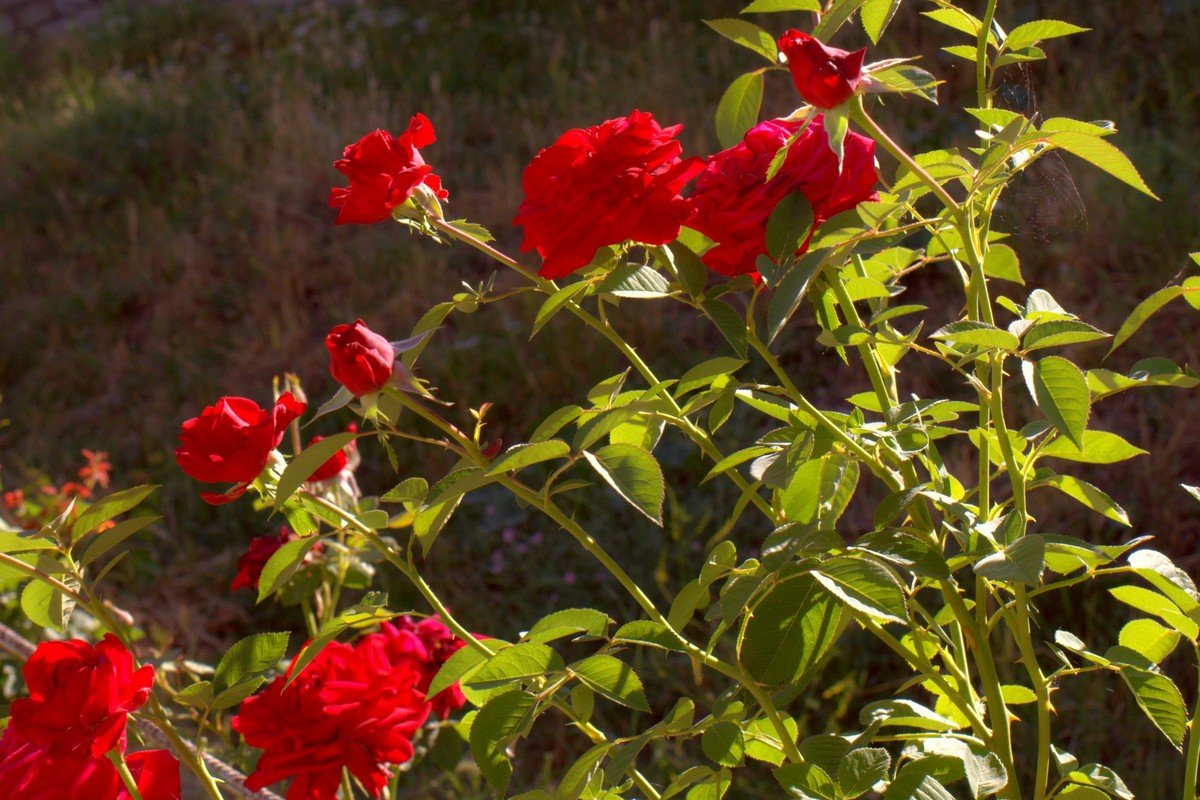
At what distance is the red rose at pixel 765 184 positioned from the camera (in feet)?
2.21

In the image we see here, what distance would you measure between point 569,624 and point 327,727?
0.63ft

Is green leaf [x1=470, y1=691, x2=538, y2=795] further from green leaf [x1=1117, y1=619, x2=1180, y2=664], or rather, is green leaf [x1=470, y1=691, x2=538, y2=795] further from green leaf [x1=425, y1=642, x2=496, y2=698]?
green leaf [x1=1117, y1=619, x2=1180, y2=664]

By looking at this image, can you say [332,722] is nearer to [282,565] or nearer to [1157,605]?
[282,565]

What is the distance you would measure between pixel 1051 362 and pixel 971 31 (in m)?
0.21

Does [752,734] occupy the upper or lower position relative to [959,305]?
upper

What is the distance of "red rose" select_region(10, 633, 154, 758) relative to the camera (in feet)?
2.31

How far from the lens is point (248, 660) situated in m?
0.79

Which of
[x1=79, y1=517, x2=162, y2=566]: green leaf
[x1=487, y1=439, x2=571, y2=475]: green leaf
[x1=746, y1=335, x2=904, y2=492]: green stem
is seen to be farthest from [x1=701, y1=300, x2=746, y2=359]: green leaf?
[x1=79, y1=517, x2=162, y2=566]: green leaf

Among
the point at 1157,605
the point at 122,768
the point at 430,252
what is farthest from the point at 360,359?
the point at 430,252

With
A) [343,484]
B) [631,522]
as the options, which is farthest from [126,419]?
[343,484]

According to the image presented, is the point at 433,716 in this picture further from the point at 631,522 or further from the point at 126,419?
the point at 126,419

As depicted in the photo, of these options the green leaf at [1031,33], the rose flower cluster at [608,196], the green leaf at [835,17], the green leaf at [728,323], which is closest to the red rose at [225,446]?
the rose flower cluster at [608,196]

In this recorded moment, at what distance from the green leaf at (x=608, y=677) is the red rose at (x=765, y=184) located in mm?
230

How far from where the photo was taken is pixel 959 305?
2.63 m
